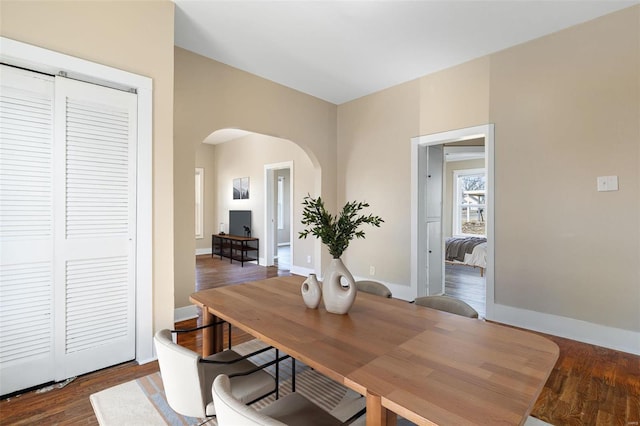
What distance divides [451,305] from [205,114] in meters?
3.21

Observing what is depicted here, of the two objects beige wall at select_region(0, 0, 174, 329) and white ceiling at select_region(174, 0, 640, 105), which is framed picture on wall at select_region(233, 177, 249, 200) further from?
beige wall at select_region(0, 0, 174, 329)

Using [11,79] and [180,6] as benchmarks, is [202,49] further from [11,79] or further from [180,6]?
[11,79]

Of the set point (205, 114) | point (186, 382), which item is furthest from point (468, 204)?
point (186, 382)

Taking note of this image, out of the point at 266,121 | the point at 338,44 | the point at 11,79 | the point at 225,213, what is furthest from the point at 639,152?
the point at 225,213

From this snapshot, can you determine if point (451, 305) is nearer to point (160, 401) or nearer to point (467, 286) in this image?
point (160, 401)

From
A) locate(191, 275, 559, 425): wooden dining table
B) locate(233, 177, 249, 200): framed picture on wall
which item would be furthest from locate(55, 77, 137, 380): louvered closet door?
locate(233, 177, 249, 200): framed picture on wall

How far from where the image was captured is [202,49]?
337 cm

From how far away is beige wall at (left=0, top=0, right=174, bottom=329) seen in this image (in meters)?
1.98

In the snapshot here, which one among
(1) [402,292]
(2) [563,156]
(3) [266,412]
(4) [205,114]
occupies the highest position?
(4) [205,114]

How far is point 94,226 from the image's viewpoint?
2.25 metres

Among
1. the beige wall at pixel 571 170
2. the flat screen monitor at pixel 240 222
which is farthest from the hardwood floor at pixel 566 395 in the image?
the flat screen monitor at pixel 240 222

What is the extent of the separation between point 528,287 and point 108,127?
4102 millimetres

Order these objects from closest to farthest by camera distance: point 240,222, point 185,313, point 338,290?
point 338,290, point 185,313, point 240,222

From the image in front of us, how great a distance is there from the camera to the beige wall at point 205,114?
3402mm
